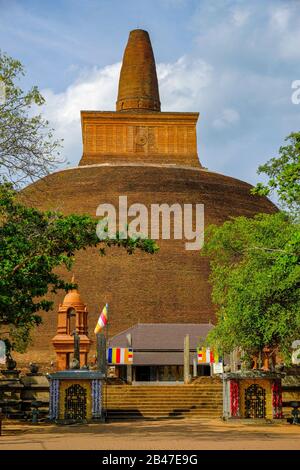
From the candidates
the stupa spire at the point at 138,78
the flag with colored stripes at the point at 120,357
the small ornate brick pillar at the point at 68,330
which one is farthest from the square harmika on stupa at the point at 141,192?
the flag with colored stripes at the point at 120,357

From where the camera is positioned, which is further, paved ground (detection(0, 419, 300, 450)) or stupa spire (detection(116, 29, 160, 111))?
stupa spire (detection(116, 29, 160, 111))

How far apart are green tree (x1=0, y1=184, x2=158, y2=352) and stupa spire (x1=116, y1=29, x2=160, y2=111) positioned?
37198mm

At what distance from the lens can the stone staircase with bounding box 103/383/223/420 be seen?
2773 cm

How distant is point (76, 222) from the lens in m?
19.0

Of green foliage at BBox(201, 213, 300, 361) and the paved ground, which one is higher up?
green foliage at BBox(201, 213, 300, 361)

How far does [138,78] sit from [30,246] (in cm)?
3927

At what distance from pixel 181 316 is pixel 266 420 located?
2040 centimetres

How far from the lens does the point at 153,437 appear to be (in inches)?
675

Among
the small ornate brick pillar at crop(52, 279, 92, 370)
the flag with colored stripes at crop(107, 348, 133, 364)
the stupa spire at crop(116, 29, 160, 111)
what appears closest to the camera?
Result: the flag with colored stripes at crop(107, 348, 133, 364)

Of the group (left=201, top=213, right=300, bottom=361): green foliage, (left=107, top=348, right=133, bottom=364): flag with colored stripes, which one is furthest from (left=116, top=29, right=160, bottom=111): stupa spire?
(left=201, top=213, right=300, bottom=361): green foliage

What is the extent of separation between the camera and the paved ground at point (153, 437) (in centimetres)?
1473

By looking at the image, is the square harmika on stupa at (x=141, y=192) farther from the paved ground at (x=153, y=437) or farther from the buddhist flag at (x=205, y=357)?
the paved ground at (x=153, y=437)

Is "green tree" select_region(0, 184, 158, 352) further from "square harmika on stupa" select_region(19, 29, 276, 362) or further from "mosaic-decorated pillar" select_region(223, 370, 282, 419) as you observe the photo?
"square harmika on stupa" select_region(19, 29, 276, 362)
